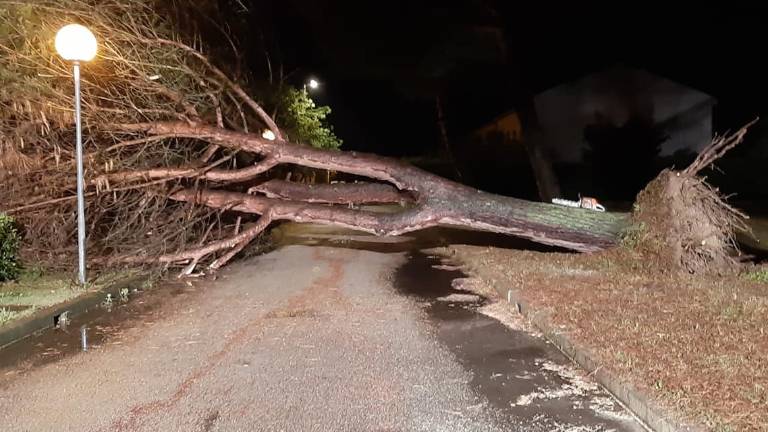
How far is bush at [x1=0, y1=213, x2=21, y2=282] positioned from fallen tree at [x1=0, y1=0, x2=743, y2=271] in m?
0.70

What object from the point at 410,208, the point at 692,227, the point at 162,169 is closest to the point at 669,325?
the point at 692,227

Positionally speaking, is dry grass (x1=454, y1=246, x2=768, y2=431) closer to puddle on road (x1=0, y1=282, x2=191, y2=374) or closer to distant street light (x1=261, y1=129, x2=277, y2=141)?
distant street light (x1=261, y1=129, x2=277, y2=141)

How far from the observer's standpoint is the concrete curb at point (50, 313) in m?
7.12

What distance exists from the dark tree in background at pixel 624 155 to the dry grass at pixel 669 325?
17880 mm

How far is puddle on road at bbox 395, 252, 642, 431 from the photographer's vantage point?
480 centimetres

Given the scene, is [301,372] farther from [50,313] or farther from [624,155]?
[624,155]

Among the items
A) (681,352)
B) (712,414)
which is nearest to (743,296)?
(681,352)

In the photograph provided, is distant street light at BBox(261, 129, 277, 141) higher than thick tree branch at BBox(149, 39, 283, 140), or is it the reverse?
thick tree branch at BBox(149, 39, 283, 140)

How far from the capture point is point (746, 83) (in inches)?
1119

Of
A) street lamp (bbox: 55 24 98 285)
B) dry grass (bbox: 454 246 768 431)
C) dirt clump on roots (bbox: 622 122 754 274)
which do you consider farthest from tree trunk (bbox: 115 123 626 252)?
street lamp (bbox: 55 24 98 285)

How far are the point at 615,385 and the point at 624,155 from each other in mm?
23915

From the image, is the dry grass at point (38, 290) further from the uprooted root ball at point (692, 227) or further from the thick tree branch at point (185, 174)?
the uprooted root ball at point (692, 227)

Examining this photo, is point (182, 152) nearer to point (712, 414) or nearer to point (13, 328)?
point (13, 328)

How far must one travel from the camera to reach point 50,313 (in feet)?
25.9
